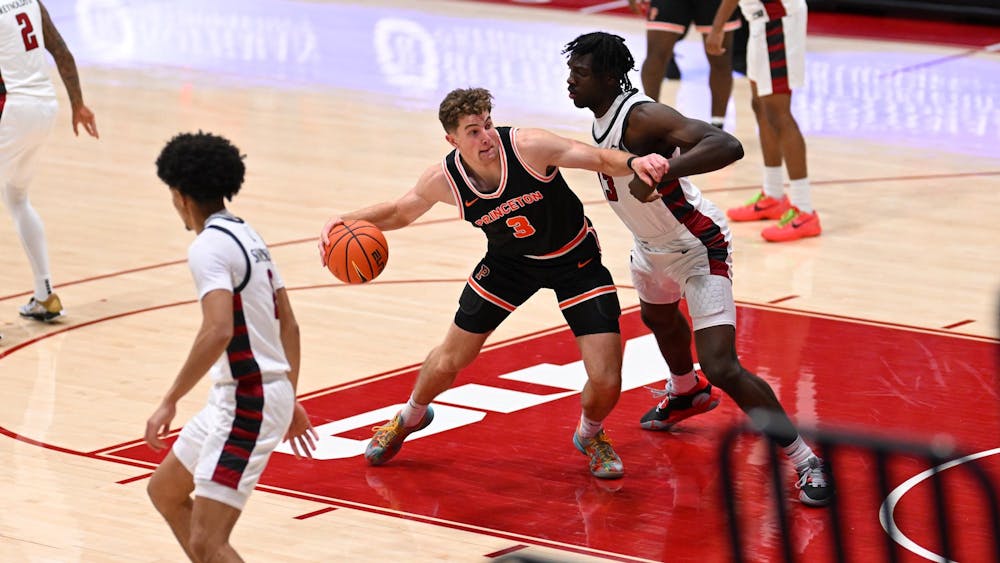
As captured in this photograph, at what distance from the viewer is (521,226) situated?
686 cm

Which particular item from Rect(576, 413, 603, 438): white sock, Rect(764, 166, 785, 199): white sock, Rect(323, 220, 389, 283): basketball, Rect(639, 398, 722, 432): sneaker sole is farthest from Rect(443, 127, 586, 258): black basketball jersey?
Rect(764, 166, 785, 199): white sock

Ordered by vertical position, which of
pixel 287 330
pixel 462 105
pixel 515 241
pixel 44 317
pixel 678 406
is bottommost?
pixel 44 317

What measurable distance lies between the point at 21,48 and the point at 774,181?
210 inches

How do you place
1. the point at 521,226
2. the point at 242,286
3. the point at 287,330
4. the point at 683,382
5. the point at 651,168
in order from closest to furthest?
the point at 242,286 → the point at 287,330 → the point at 651,168 → the point at 521,226 → the point at 683,382

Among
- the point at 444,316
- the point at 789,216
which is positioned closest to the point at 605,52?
the point at 444,316

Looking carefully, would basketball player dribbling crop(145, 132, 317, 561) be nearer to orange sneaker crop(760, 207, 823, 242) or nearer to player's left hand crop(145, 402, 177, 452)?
player's left hand crop(145, 402, 177, 452)

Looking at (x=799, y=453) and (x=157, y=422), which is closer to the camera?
(x=157, y=422)

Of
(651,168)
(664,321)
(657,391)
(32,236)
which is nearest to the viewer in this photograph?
(651,168)

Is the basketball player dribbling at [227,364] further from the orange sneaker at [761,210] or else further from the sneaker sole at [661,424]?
the orange sneaker at [761,210]

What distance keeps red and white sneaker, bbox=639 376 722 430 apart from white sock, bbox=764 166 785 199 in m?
4.28

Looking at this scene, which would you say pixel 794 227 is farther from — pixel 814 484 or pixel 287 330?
pixel 287 330

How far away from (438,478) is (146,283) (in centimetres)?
391

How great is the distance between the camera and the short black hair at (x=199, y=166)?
5.18 m

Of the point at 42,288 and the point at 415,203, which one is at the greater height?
the point at 415,203
